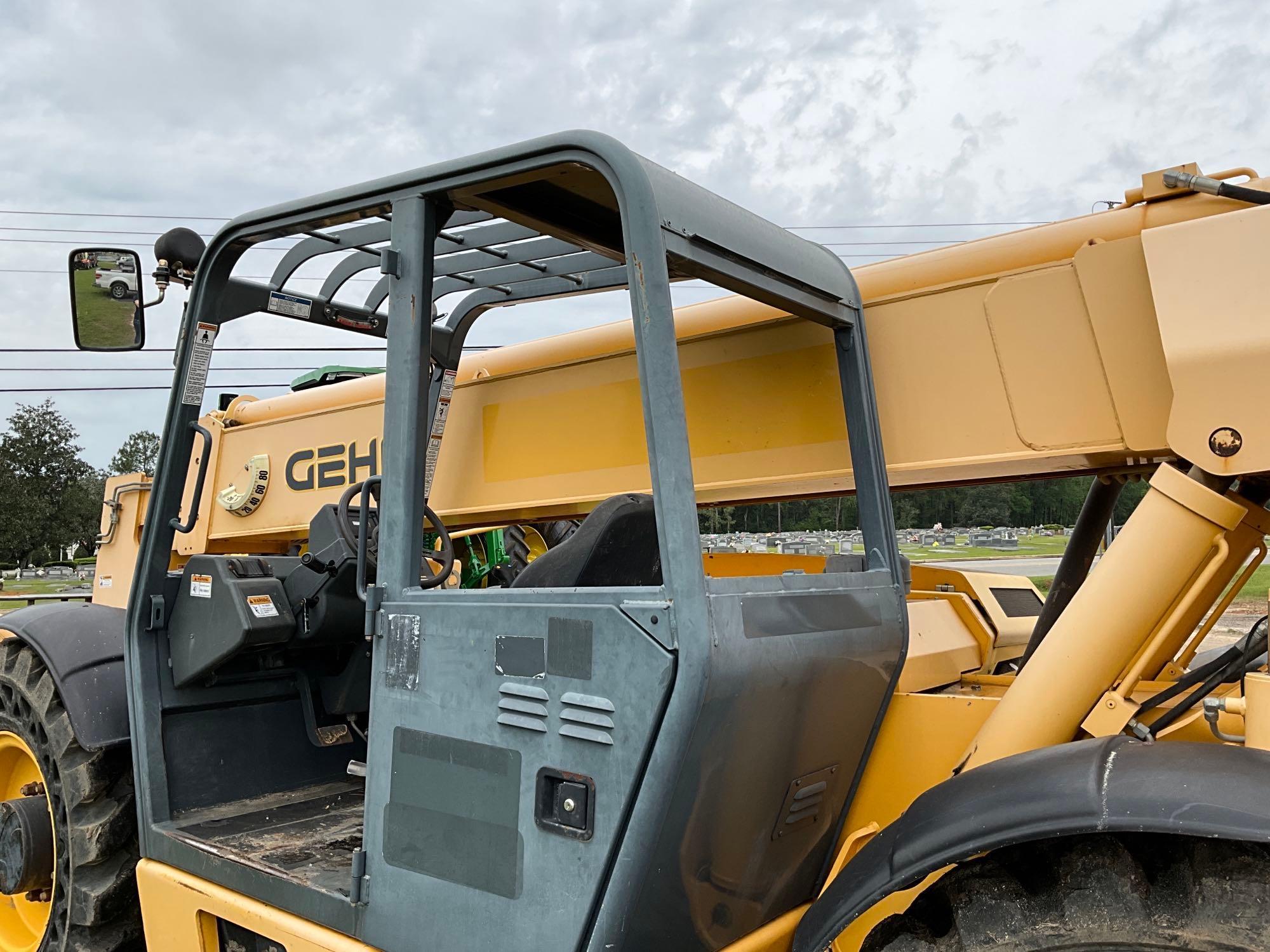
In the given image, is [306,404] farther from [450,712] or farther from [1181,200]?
[1181,200]

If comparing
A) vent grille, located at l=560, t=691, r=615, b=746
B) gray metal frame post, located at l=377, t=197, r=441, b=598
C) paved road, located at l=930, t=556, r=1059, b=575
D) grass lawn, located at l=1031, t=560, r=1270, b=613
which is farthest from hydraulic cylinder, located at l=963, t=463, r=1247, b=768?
paved road, located at l=930, t=556, r=1059, b=575

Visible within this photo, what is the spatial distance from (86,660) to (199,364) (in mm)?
1141

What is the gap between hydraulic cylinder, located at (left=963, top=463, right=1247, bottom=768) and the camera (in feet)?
7.05

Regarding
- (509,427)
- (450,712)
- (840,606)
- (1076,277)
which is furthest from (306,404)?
(1076,277)

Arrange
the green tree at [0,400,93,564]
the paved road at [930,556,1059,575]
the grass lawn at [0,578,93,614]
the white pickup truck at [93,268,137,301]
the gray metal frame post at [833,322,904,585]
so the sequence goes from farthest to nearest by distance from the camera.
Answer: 1. the green tree at [0,400,93,564]
2. the grass lawn at [0,578,93,614]
3. the paved road at [930,556,1059,575]
4. the white pickup truck at [93,268,137,301]
5. the gray metal frame post at [833,322,904,585]

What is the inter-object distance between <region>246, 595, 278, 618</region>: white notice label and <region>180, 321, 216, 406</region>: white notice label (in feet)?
2.12

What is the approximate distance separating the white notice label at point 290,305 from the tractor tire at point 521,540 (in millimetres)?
2347

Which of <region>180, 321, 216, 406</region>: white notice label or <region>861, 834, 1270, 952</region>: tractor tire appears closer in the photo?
<region>861, 834, 1270, 952</region>: tractor tire

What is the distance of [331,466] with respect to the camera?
4.48 metres

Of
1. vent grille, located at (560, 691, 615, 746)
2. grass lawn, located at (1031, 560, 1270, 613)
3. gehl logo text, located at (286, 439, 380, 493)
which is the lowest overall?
grass lawn, located at (1031, 560, 1270, 613)

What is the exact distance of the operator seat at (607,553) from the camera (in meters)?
2.84

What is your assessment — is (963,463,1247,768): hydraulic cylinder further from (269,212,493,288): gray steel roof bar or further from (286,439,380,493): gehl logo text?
(286,439,380,493): gehl logo text

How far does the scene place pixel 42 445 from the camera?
54500 mm

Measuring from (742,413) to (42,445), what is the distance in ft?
196
